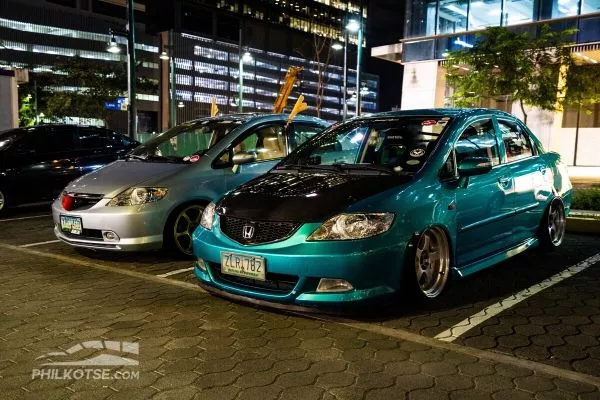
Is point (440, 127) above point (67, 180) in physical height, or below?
above

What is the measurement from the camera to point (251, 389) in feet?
9.87

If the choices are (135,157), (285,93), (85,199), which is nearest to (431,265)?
(85,199)

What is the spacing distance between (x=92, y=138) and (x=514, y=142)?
782cm

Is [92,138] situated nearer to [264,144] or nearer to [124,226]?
[264,144]

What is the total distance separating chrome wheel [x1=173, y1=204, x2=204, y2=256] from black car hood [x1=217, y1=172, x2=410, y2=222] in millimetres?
1593

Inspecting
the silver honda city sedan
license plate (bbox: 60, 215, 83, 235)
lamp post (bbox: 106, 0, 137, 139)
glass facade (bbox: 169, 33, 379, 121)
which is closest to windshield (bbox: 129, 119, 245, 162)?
the silver honda city sedan

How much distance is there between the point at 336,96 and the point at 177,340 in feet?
440

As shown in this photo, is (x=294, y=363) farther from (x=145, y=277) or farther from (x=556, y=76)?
(x=556, y=76)

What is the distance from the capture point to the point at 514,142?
5629mm

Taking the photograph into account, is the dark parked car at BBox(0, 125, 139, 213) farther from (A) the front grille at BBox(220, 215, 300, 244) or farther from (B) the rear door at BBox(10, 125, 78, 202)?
(A) the front grille at BBox(220, 215, 300, 244)

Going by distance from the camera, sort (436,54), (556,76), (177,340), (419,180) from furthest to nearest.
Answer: (436,54) → (556,76) → (419,180) → (177,340)

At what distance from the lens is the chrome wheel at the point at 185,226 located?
238 inches

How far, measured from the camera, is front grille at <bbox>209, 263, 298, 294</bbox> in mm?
3910

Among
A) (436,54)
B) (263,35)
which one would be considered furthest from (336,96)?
(436,54)
